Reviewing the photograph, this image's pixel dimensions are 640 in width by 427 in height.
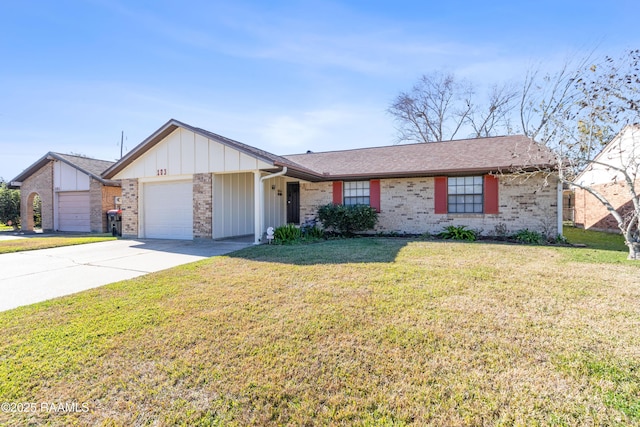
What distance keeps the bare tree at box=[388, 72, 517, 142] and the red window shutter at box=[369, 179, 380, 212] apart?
50.6 feet

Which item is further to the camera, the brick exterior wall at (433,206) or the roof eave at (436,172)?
the brick exterior wall at (433,206)

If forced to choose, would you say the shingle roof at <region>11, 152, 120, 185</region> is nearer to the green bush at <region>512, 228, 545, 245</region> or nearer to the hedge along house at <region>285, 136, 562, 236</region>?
the hedge along house at <region>285, 136, 562, 236</region>

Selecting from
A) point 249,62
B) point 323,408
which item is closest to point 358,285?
point 323,408

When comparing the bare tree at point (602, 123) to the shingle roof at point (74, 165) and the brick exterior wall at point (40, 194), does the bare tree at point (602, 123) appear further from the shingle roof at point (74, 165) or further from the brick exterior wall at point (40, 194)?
the brick exterior wall at point (40, 194)

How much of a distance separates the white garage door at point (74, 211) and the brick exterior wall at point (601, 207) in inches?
939

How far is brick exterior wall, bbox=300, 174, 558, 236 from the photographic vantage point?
1039 cm

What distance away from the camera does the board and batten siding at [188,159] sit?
32.3ft

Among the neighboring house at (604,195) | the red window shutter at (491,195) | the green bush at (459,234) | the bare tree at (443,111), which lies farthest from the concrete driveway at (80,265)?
the bare tree at (443,111)

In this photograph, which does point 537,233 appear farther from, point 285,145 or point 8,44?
point 8,44

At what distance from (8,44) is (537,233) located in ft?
59.5

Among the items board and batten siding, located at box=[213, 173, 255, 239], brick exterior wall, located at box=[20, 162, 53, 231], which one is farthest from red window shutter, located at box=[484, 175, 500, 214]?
brick exterior wall, located at box=[20, 162, 53, 231]

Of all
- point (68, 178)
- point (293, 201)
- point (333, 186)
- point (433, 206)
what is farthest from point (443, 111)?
point (68, 178)

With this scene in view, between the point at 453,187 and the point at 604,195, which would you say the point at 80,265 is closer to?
the point at 453,187

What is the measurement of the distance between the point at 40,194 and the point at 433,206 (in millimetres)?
20659
